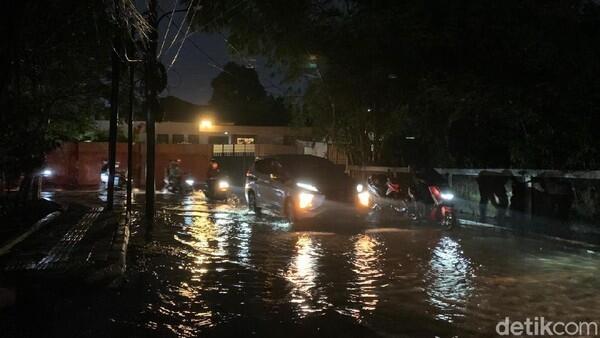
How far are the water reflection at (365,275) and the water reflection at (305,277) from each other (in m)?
0.44

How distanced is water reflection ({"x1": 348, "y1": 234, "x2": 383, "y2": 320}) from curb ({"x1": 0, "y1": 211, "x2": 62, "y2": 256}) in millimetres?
5408

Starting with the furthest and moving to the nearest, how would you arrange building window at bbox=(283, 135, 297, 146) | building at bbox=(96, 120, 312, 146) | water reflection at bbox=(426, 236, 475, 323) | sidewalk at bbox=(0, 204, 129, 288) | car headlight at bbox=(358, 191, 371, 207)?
building window at bbox=(283, 135, 297, 146)
building at bbox=(96, 120, 312, 146)
car headlight at bbox=(358, 191, 371, 207)
sidewalk at bbox=(0, 204, 129, 288)
water reflection at bbox=(426, 236, 475, 323)

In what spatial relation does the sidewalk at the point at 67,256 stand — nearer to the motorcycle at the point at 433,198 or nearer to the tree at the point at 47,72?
the tree at the point at 47,72

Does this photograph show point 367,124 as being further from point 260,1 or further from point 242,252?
point 242,252

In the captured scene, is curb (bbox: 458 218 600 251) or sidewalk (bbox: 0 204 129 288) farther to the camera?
curb (bbox: 458 218 600 251)

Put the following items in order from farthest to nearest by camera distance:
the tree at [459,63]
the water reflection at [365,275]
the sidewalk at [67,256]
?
the tree at [459,63]
the sidewalk at [67,256]
the water reflection at [365,275]

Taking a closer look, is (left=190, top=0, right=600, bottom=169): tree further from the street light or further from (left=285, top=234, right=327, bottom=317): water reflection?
the street light

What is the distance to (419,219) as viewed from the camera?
1633 centimetres

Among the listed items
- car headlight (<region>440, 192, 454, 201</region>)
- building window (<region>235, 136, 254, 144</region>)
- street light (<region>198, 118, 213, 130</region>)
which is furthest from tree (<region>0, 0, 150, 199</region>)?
building window (<region>235, 136, 254, 144</region>)

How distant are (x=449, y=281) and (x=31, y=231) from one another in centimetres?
790

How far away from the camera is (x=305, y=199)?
15.2 metres

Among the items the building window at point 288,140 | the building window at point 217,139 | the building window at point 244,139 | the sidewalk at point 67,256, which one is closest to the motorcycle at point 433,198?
the sidewalk at point 67,256

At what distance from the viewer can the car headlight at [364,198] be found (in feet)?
52.3

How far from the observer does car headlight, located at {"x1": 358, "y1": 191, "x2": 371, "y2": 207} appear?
1594cm
